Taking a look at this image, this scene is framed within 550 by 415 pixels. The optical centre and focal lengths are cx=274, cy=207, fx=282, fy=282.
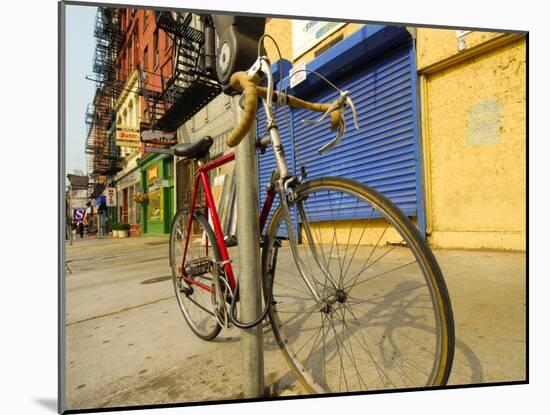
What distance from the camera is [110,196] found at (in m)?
2.73

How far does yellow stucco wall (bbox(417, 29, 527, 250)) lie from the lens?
2.79 m

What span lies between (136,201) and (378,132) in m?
3.71

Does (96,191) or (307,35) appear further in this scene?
(307,35)

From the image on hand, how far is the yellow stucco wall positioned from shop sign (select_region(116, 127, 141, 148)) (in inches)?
134

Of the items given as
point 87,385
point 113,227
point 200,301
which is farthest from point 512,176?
point 113,227

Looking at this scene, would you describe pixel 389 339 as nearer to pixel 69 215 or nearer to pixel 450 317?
pixel 450 317

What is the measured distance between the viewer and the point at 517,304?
1.84 m

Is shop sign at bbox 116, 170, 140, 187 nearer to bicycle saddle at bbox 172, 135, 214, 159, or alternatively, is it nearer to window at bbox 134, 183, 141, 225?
window at bbox 134, 183, 141, 225

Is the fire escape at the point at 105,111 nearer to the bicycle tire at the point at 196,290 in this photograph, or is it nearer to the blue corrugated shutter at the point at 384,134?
the bicycle tire at the point at 196,290

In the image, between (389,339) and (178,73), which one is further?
(178,73)

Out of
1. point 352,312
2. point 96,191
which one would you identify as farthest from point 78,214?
point 352,312

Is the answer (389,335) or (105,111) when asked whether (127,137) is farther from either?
(389,335)

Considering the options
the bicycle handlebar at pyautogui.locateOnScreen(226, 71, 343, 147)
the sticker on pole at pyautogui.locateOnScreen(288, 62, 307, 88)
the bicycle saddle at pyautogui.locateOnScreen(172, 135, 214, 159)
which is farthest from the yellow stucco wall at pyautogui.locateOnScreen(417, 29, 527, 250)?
the bicycle saddle at pyautogui.locateOnScreen(172, 135, 214, 159)

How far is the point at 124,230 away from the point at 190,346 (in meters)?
2.66
